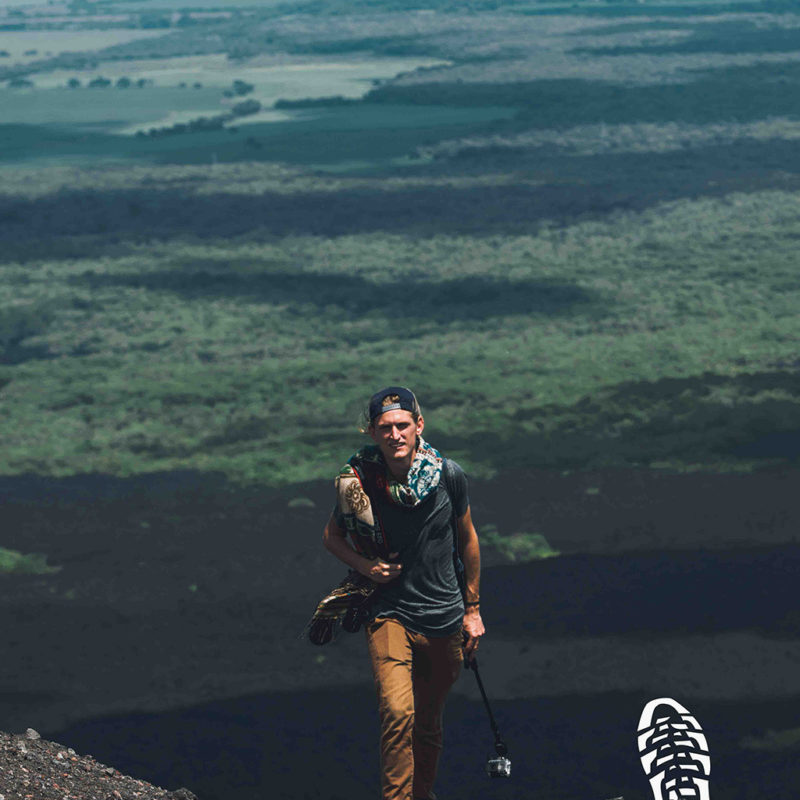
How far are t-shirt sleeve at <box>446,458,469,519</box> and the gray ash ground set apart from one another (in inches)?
91.9

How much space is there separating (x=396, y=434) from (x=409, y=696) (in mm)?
1053

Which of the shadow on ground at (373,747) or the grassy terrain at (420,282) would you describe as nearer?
the shadow on ground at (373,747)

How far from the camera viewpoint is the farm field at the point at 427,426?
9031mm

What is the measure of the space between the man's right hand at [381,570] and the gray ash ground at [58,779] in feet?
6.44

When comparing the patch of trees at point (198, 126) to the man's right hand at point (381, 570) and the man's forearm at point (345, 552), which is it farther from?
the man's right hand at point (381, 570)

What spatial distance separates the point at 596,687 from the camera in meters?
9.20

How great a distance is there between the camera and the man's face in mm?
5516

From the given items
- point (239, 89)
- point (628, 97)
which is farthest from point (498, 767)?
point (239, 89)

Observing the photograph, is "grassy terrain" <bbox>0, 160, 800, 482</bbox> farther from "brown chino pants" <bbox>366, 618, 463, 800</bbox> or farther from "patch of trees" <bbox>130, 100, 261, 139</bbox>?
"patch of trees" <bbox>130, 100, 261, 139</bbox>

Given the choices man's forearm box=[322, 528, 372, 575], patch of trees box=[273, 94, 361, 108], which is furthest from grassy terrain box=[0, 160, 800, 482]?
patch of trees box=[273, 94, 361, 108]

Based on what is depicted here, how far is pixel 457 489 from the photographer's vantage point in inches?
225

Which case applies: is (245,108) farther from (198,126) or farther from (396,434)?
(396,434)

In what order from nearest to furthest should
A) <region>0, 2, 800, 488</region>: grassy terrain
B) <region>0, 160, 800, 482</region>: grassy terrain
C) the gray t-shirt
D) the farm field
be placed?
the gray t-shirt, the farm field, <region>0, 160, 800, 482</region>: grassy terrain, <region>0, 2, 800, 488</region>: grassy terrain

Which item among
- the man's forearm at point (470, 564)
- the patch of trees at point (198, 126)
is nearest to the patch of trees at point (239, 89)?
the patch of trees at point (198, 126)
